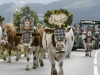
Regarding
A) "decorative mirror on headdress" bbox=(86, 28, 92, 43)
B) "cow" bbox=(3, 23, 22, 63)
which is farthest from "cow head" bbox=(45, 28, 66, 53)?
"decorative mirror on headdress" bbox=(86, 28, 92, 43)

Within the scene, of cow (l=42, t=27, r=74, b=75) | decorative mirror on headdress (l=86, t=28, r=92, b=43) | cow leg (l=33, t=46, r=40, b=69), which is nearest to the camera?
cow (l=42, t=27, r=74, b=75)

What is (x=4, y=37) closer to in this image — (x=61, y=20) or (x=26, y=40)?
(x=26, y=40)

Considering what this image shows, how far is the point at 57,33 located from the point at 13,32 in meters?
9.67

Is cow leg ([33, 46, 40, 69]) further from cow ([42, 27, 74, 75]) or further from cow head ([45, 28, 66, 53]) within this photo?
cow head ([45, 28, 66, 53])

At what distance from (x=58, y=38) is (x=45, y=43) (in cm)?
192

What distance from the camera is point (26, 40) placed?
17938 mm

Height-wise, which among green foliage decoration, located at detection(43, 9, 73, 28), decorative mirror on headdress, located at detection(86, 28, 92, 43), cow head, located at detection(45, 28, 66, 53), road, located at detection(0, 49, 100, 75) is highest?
green foliage decoration, located at detection(43, 9, 73, 28)

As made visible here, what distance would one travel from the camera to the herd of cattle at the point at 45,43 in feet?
43.0

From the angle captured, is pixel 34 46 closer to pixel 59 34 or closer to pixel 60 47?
pixel 59 34

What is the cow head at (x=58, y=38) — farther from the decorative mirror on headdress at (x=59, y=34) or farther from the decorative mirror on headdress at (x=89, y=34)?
the decorative mirror on headdress at (x=89, y=34)

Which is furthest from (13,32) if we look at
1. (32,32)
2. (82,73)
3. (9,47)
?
(82,73)

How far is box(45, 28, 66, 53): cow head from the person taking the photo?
505 inches

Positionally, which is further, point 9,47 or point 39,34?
point 9,47

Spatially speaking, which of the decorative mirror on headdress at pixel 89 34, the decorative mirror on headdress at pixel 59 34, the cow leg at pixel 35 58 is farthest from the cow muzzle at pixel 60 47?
the decorative mirror on headdress at pixel 89 34
